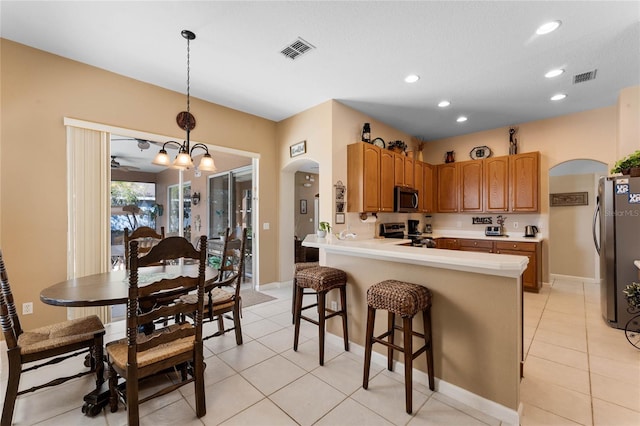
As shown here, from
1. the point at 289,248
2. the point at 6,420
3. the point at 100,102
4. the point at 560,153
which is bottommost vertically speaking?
the point at 6,420

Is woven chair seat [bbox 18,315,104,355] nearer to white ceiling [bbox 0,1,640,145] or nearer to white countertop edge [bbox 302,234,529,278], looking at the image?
white countertop edge [bbox 302,234,529,278]

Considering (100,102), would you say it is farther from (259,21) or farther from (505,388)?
(505,388)

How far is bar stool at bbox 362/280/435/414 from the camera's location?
186 cm

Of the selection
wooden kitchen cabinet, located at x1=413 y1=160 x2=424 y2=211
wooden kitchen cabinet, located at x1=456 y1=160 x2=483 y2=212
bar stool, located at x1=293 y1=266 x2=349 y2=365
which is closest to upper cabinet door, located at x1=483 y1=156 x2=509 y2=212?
wooden kitchen cabinet, located at x1=456 y1=160 x2=483 y2=212

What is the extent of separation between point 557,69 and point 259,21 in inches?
137

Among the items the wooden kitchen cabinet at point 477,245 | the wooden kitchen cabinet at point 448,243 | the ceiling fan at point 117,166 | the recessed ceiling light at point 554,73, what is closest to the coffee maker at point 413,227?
the wooden kitchen cabinet at point 448,243

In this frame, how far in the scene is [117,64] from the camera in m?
3.14

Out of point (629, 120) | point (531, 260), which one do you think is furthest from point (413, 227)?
point (629, 120)

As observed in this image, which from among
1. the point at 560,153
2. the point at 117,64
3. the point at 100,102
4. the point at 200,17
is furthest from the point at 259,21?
the point at 560,153

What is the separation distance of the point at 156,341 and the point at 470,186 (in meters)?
5.76

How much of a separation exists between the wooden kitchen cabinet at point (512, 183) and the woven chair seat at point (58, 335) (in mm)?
6019

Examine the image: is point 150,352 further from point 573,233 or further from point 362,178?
point 573,233

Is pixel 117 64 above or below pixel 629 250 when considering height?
above

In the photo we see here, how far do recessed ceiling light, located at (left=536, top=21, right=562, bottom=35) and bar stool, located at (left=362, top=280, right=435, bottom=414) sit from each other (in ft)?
8.69
